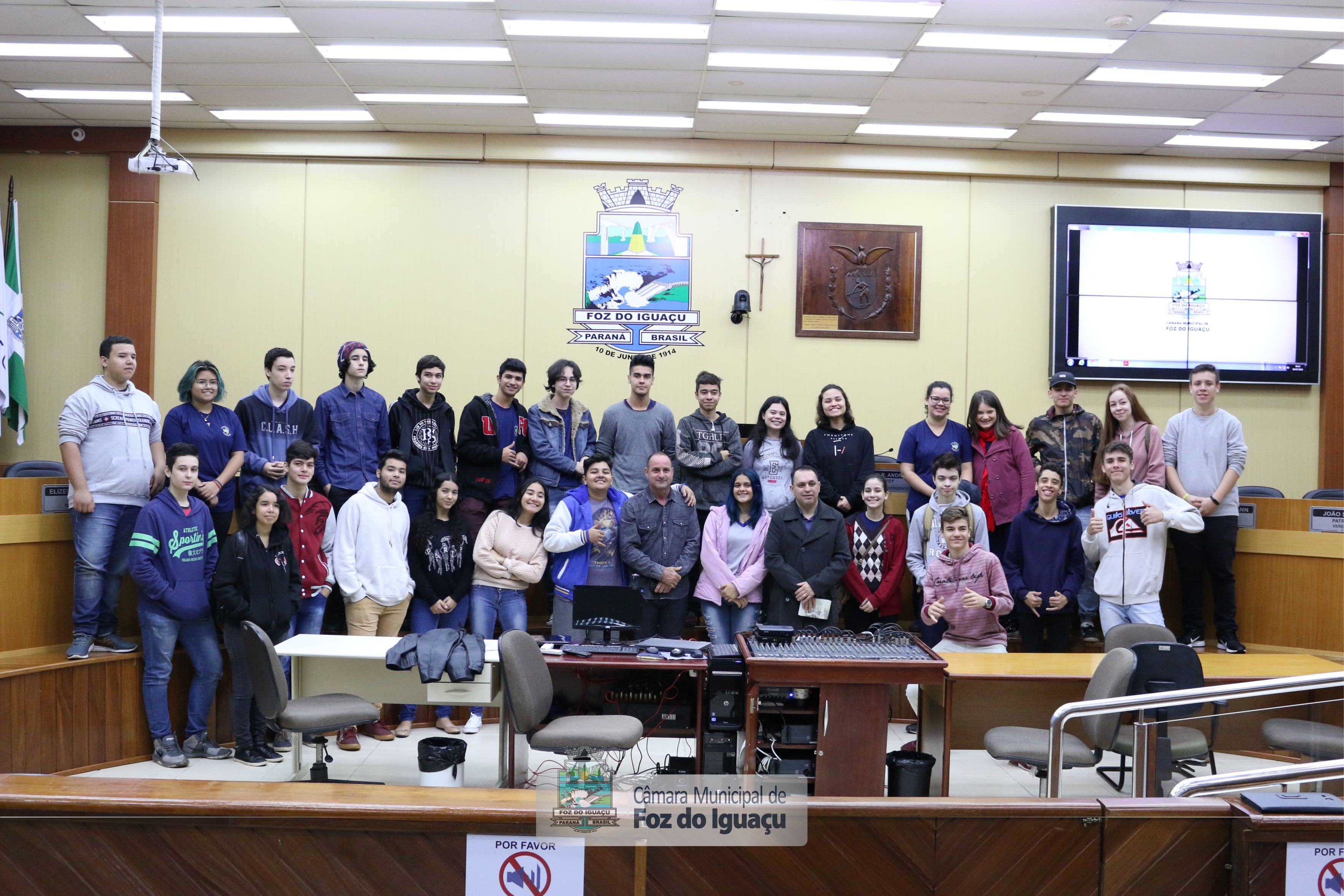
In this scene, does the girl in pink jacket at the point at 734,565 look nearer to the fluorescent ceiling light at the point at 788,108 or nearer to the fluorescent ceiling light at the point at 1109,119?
the fluorescent ceiling light at the point at 788,108

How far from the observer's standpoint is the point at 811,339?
8344 millimetres

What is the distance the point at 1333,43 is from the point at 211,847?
7309mm

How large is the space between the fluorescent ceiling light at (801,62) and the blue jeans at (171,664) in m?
4.72

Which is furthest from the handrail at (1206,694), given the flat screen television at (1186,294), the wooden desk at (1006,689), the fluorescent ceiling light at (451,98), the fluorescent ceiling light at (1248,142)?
the fluorescent ceiling light at (451,98)

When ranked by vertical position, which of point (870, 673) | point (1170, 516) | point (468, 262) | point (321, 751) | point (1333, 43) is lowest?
point (321, 751)

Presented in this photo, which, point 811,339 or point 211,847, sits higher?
point 811,339

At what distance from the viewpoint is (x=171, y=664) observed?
17.2 feet

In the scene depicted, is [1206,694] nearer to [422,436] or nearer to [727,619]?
[727,619]

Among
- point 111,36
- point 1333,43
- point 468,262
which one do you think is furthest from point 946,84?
point 111,36

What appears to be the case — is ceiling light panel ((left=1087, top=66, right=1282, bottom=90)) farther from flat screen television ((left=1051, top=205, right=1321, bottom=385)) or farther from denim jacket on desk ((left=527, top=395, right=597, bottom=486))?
denim jacket on desk ((left=527, top=395, right=597, bottom=486))

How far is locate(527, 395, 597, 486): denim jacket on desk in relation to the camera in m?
6.16

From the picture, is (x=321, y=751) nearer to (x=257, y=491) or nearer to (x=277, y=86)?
(x=257, y=491)

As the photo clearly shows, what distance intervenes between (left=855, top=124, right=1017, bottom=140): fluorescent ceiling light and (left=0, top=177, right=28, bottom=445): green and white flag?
6.87 meters

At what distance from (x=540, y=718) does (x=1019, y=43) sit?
505cm
